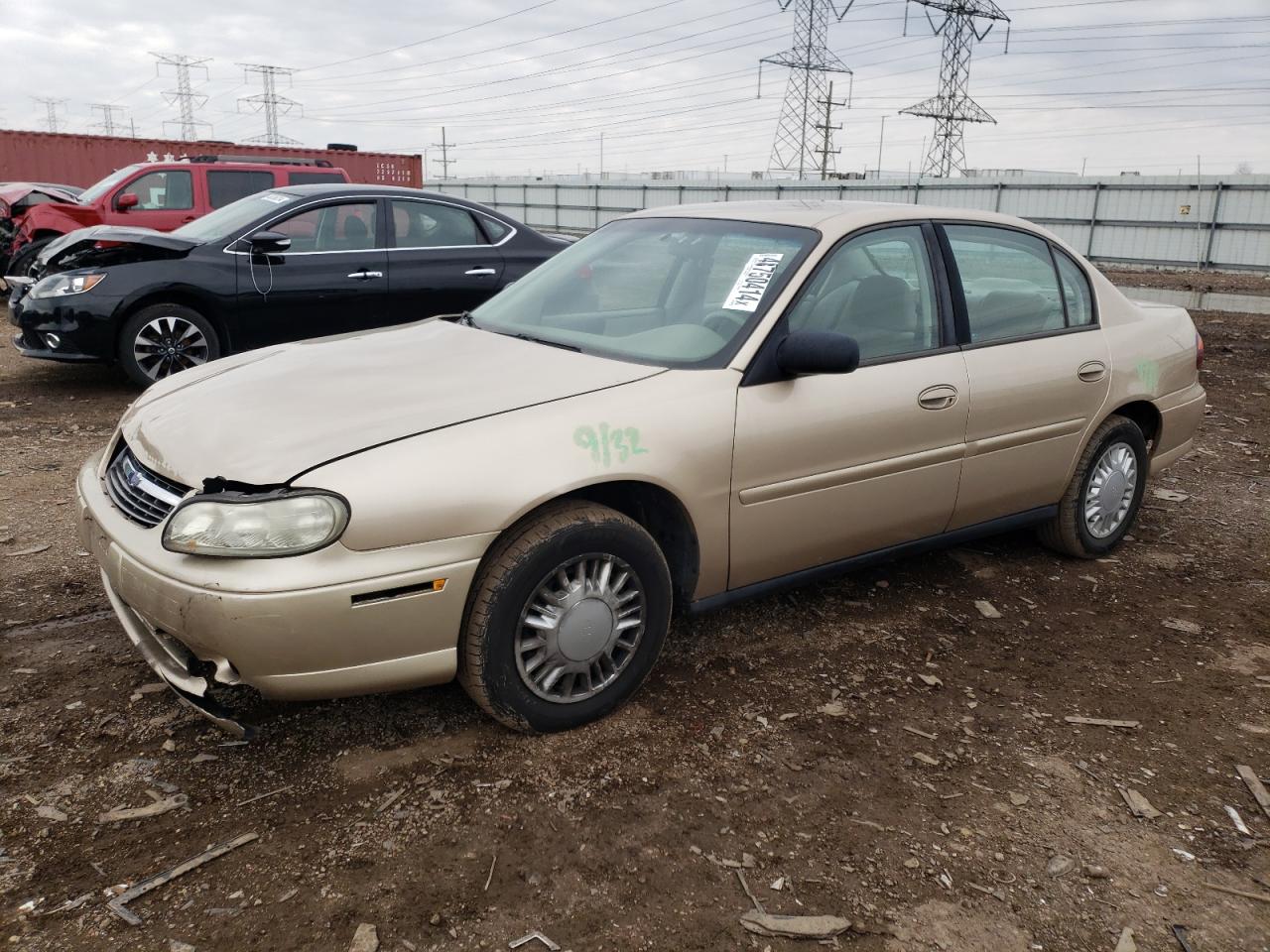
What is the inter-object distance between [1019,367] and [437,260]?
5.38 m

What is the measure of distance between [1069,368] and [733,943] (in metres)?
3.04

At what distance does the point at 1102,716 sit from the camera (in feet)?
11.1

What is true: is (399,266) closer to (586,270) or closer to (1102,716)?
(586,270)

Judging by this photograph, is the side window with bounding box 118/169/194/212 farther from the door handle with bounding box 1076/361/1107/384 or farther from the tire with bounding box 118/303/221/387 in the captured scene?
the door handle with bounding box 1076/361/1107/384

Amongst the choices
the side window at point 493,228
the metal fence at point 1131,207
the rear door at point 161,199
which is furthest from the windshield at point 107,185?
the metal fence at point 1131,207

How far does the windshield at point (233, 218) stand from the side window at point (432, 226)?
0.85 meters

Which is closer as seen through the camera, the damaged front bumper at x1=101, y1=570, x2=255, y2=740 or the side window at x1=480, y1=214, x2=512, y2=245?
the damaged front bumper at x1=101, y1=570, x2=255, y2=740

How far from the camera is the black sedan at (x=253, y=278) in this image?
7363 millimetres

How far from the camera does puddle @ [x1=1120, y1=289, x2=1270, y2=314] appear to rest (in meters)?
15.4

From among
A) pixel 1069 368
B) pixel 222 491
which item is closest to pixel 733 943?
pixel 222 491

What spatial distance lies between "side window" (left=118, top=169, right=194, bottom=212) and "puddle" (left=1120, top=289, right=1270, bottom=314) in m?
13.3

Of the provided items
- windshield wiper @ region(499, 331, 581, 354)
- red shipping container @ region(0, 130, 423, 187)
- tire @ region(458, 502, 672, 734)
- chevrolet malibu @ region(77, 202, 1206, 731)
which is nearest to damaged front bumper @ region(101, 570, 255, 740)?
chevrolet malibu @ region(77, 202, 1206, 731)

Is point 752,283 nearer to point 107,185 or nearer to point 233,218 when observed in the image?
point 233,218

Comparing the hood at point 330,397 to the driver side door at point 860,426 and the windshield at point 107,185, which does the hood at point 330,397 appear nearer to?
the driver side door at point 860,426
